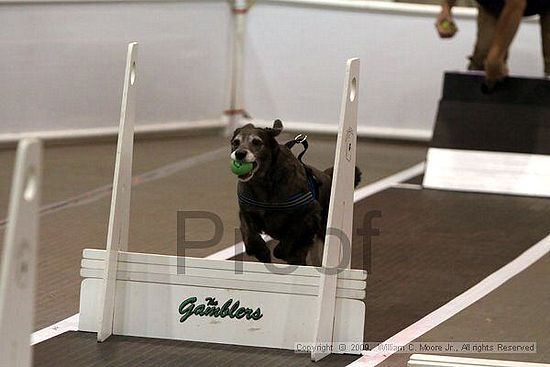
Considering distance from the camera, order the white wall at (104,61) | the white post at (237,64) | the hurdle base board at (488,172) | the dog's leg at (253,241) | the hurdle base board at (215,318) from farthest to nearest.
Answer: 1. the white post at (237,64)
2. the white wall at (104,61)
3. the hurdle base board at (488,172)
4. the dog's leg at (253,241)
5. the hurdle base board at (215,318)

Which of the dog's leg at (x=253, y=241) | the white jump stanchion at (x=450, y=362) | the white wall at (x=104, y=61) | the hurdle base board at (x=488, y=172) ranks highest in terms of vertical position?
the white wall at (x=104, y=61)

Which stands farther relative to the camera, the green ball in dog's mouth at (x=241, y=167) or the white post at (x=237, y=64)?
the white post at (x=237, y=64)

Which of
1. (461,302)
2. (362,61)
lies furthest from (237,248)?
(362,61)

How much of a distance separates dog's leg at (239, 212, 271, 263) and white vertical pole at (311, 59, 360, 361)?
0.41 meters

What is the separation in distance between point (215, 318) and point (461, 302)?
1.22 meters

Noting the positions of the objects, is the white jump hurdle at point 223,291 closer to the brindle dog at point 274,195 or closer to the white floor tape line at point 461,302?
the white floor tape line at point 461,302

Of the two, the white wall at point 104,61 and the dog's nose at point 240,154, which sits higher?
the white wall at point 104,61

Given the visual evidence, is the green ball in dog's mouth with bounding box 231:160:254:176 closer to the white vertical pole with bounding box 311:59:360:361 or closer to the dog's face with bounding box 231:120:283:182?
the dog's face with bounding box 231:120:283:182

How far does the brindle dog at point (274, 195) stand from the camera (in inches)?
185

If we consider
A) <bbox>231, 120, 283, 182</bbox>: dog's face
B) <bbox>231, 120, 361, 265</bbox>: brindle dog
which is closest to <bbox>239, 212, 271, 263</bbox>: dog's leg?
<bbox>231, 120, 361, 265</bbox>: brindle dog

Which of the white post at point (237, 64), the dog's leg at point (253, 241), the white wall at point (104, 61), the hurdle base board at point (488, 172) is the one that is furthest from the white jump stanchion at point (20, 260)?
the white post at point (237, 64)

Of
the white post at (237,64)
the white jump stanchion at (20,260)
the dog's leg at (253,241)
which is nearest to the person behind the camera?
the white jump stanchion at (20,260)

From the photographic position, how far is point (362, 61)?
9305 mm

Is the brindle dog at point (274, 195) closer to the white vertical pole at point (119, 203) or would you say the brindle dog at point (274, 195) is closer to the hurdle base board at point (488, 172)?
the white vertical pole at point (119, 203)
